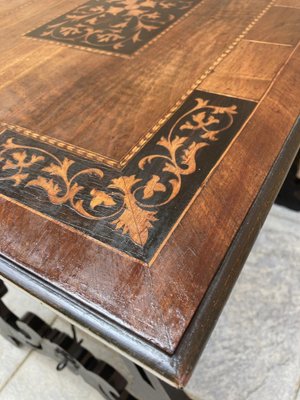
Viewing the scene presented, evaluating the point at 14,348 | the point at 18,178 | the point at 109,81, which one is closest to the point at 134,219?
the point at 18,178

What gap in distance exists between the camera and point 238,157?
559 millimetres

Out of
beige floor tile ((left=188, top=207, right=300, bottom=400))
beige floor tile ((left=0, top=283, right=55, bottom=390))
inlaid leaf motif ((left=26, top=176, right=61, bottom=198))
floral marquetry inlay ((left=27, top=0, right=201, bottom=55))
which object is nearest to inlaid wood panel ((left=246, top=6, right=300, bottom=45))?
floral marquetry inlay ((left=27, top=0, right=201, bottom=55))

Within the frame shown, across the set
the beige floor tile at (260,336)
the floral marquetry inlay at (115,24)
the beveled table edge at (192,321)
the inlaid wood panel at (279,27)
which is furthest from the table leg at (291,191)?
the beveled table edge at (192,321)

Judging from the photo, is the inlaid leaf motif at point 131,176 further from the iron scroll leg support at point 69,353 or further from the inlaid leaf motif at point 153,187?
the iron scroll leg support at point 69,353

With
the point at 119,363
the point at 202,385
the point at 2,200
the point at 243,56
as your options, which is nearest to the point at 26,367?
the point at 119,363

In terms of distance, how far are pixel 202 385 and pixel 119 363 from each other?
21cm

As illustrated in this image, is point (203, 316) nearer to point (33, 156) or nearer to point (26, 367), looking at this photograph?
point (33, 156)

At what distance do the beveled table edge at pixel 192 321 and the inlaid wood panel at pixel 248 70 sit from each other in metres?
0.20

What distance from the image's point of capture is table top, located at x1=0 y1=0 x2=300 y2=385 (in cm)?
44

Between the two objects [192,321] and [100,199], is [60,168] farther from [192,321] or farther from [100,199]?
[192,321]

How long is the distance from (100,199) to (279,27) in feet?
1.77

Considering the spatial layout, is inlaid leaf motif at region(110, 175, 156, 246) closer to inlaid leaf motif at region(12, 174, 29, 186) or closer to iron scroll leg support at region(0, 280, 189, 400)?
inlaid leaf motif at region(12, 174, 29, 186)

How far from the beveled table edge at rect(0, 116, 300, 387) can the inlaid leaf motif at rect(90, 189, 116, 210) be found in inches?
4.6

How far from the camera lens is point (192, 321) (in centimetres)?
41
